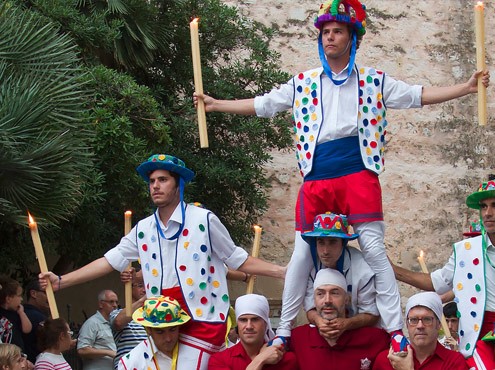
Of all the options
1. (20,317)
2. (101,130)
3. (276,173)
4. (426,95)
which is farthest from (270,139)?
(426,95)

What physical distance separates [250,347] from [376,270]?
84 centimetres

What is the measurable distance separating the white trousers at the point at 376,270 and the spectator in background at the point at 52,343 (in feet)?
6.86

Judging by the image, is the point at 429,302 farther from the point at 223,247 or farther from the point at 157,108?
the point at 157,108

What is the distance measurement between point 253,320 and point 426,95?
160 cm

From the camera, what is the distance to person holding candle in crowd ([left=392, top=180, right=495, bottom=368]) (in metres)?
6.21

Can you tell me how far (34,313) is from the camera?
26.8 feet

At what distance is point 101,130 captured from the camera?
9.79 m

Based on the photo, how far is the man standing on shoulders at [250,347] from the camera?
6.21 metres

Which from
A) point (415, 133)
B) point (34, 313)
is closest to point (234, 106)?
point (34, 313)

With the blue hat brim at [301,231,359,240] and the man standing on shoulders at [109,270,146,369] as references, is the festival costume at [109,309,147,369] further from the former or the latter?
the blue hat brim at [301,231,359,240]

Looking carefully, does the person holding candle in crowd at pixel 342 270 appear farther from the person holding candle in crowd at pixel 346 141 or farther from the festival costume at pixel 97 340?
the festival costume at pixel 97 340

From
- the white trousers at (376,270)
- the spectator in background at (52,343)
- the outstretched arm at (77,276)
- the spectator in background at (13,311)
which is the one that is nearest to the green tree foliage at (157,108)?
the spectator in background at (13,311)

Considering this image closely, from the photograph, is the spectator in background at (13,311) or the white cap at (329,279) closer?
the white cap at (329,279)

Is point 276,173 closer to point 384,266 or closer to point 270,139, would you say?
point 270,139
